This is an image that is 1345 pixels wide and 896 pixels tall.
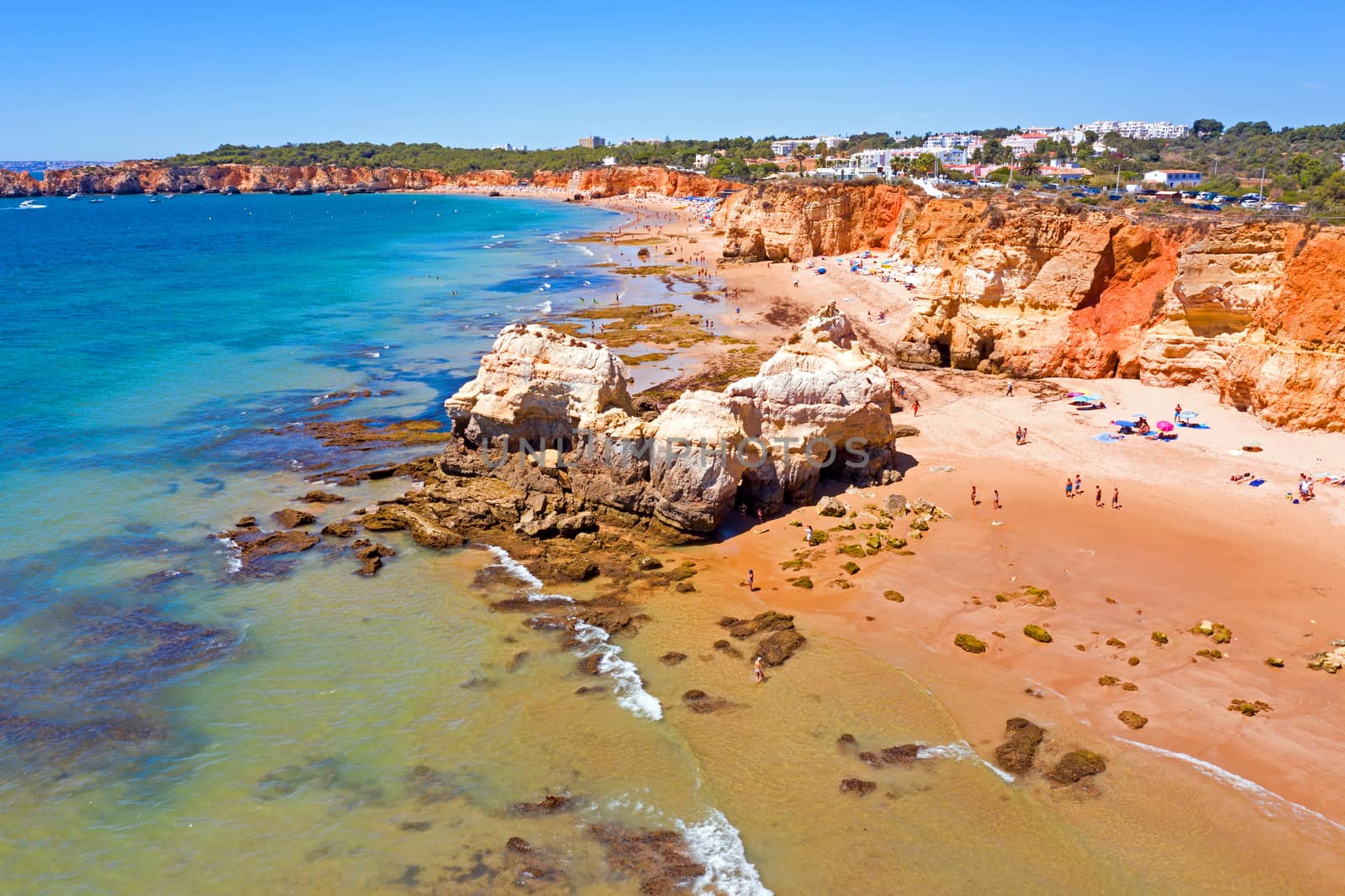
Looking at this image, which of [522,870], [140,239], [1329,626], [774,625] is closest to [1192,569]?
[1329,626]

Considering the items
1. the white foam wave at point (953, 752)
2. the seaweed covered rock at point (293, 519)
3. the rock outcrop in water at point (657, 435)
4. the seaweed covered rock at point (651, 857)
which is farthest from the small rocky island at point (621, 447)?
the white foam wave at point (953, 752)

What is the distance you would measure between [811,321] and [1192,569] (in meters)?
14.3

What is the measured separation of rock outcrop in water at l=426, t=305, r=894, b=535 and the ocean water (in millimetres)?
3041

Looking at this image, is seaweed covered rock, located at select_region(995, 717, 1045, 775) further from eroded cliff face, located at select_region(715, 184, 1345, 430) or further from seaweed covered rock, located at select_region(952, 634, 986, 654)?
eroded cliff face, located at select_region(715, 184, 1345, 430)

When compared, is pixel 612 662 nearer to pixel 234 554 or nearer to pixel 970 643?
pixel 970 643

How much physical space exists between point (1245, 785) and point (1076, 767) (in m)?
2.78

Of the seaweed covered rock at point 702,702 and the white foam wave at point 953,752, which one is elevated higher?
the seaweed covered rock at point 702,702

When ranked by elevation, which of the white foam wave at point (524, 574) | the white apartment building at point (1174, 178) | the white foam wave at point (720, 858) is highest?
the white apartment building at point (1174, 178)

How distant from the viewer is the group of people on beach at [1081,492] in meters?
25.5

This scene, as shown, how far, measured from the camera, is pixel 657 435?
2406 centimetres

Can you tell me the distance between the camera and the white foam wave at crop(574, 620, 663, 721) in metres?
17.2

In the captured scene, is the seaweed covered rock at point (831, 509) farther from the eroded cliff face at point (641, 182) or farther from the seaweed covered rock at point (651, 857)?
the eroded cliff face at point (641, 182)

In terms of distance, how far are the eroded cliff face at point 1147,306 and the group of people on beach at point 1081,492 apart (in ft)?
29.4

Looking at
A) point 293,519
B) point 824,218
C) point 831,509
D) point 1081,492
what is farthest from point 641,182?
point 831,509
